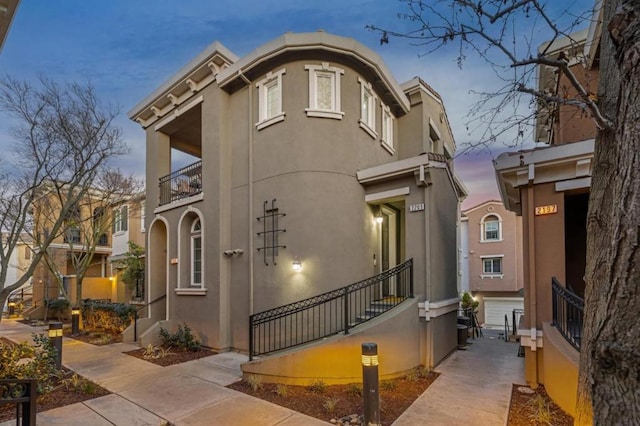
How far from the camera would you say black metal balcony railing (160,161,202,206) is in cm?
1104

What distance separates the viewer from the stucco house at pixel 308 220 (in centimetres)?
745

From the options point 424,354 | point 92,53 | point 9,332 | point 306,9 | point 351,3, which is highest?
point 92,53

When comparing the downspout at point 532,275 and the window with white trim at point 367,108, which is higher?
the window with white trim at point 367,108

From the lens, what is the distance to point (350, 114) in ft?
29.3

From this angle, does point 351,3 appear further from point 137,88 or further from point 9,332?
point 9,332

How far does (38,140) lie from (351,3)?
7604 mm

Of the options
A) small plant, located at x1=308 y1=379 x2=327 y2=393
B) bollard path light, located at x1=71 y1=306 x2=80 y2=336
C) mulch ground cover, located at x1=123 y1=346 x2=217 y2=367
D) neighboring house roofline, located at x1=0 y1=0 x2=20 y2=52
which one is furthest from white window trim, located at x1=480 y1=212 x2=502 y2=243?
neighboring house roofline, located at x1=0 y1=0 x2=20 y2=52

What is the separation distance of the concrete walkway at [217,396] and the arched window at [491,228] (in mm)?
16553

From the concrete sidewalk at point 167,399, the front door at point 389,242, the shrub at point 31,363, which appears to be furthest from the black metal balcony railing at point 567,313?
the shrub at point 31,363

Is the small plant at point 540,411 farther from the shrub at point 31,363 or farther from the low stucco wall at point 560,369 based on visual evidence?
the shrub at point 31,363

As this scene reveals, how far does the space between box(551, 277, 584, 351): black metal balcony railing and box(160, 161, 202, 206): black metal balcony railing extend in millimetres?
8997

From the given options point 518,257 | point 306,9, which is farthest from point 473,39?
point 518,257

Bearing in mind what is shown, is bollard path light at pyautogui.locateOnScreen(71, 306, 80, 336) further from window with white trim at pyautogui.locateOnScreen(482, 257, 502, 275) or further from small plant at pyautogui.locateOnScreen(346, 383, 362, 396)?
window with white trim at pyautogui.locateOnScreen(482, 257, 502, 275)

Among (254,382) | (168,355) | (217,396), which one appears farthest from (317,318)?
(168,355)
